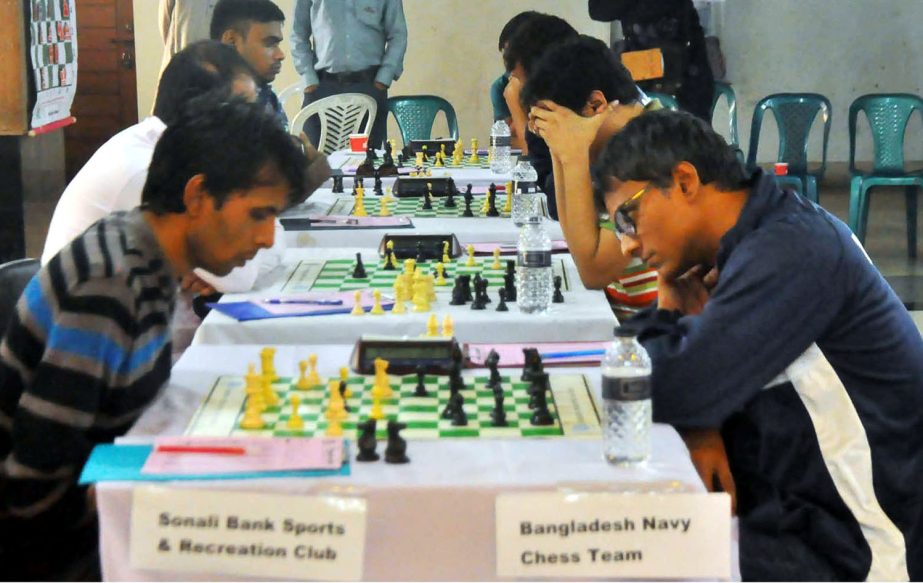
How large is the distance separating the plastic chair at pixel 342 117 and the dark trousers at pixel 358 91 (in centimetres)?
7

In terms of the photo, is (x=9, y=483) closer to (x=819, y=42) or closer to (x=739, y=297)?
(x=739, y=297)

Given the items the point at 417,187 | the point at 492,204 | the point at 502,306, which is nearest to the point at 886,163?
the point at 417,187

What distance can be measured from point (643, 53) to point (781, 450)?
16.1 feet

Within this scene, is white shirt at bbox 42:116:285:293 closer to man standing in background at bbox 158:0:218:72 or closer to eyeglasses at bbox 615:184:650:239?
eyeglasses at bbox 615:184:650:239

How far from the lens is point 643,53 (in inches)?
265

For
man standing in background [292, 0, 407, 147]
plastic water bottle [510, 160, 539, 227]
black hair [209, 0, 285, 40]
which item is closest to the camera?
plastic water bottle [510, 160, 539, 227]

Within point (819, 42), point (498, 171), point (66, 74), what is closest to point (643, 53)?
point (498, 171)

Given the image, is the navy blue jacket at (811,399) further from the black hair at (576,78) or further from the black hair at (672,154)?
the black hair at (576,78)

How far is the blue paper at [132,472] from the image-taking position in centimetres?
174

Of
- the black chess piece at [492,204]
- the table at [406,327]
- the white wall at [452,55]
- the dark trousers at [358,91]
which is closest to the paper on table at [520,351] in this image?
the table at [406,327]

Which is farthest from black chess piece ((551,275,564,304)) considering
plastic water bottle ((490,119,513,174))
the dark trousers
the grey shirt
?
the grey shirt

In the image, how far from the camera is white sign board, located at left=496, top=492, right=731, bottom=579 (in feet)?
5.53

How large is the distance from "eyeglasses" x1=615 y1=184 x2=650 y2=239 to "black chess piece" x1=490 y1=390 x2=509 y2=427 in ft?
1.39

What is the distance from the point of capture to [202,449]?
1.83 meters
